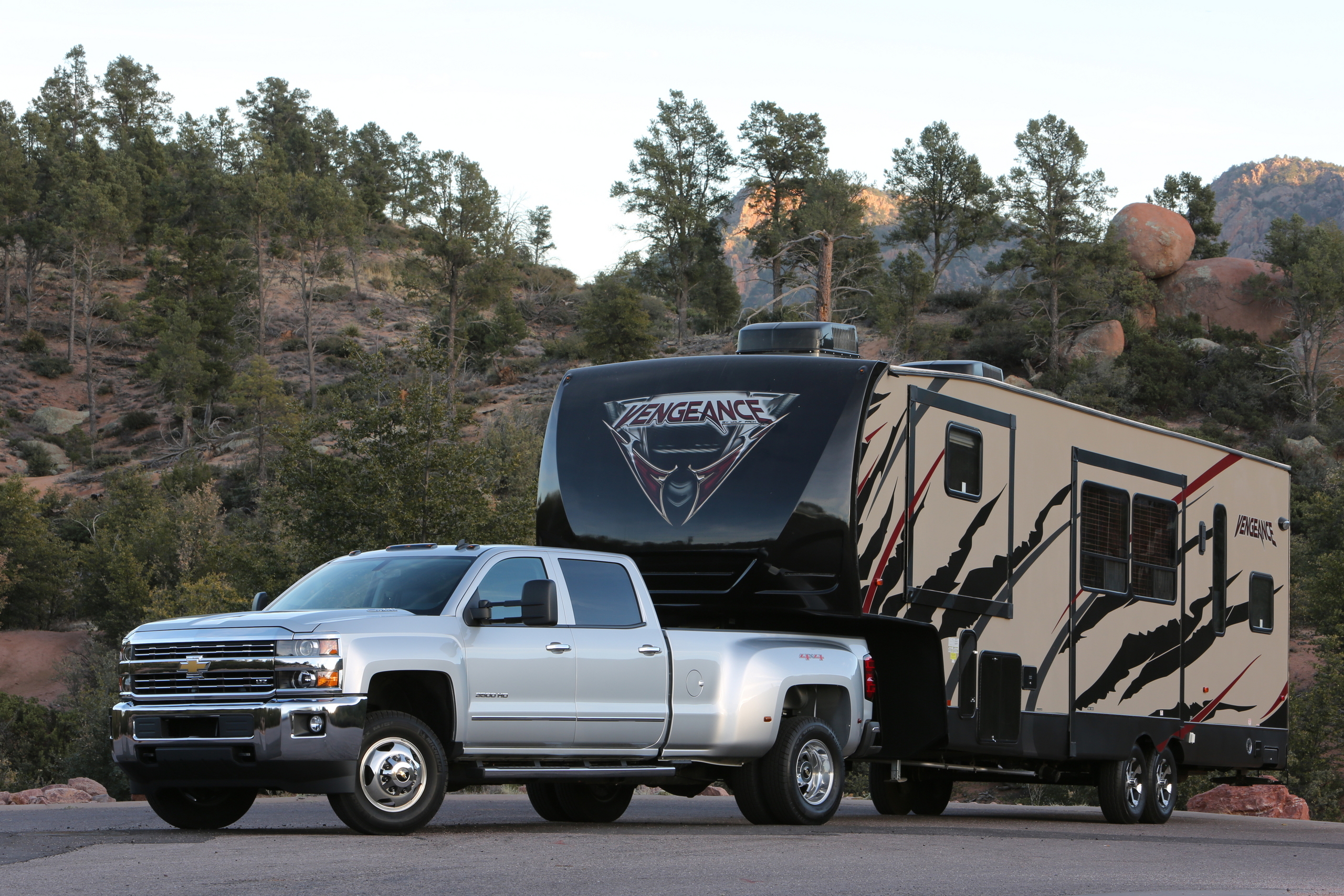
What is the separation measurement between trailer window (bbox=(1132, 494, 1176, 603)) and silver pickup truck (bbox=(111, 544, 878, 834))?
400 cm

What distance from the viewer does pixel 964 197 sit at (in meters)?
82.9

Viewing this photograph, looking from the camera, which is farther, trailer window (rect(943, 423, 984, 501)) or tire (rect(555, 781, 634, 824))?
tire (rect(555, 781, 634, 824))

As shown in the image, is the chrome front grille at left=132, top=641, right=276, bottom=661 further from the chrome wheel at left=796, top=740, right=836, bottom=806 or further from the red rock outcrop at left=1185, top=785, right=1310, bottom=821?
the red rock outcrop at left=1185, top=785, right=1310, bottom=821

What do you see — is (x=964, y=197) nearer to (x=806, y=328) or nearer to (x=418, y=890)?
(x=806, y=328)

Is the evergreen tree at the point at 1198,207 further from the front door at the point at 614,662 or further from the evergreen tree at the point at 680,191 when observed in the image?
the front door at the point at 614,662

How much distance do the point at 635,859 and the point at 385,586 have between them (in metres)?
2.73

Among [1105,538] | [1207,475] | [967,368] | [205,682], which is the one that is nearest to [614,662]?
[205,682]

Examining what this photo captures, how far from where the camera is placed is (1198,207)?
8544 centimetres

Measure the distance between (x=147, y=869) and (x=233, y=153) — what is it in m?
112

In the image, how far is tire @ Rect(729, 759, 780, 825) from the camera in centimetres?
1120

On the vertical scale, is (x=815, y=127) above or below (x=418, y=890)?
above

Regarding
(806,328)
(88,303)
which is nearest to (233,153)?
(88,303)

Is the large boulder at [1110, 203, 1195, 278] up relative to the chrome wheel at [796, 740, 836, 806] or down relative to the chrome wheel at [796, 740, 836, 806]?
up

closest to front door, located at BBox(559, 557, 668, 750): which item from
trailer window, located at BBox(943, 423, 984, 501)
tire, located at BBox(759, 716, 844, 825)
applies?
tire, located at BBox(759, 716, 844, 825)
